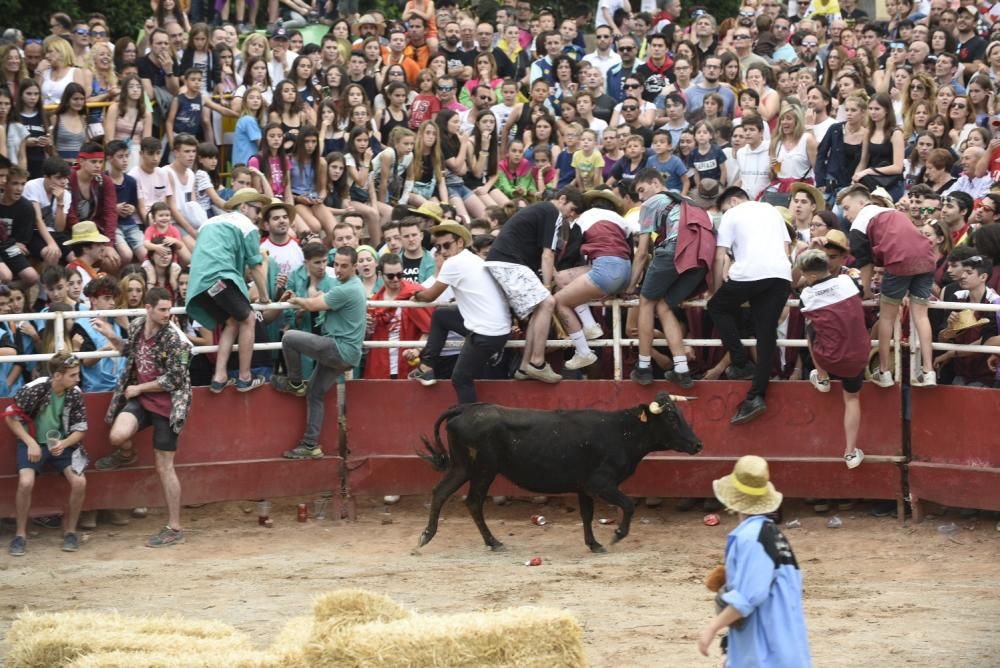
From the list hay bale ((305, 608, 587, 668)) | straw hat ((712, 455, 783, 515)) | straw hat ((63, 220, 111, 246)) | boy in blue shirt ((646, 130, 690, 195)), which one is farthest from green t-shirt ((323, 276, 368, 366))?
straw hat ((712, 455, 783, 515))

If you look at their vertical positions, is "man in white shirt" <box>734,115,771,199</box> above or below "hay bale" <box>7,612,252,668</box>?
above

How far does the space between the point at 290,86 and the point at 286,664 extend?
1055cm

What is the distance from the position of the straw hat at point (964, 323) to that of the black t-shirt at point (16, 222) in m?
8.35

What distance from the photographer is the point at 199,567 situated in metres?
13.8

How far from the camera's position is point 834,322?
13836 millimetres

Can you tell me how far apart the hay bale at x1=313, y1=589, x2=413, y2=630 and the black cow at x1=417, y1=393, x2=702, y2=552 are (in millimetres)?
4297

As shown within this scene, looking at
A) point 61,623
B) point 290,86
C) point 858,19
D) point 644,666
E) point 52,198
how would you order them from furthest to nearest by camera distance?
point 858,19, point 290,86, point 52,198, point 644,666, point 61,623

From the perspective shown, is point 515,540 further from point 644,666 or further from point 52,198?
point 52,198

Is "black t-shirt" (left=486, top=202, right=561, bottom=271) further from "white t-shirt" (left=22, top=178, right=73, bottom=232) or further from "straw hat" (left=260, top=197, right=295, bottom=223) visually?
"white t-shirt" (left=22, top=178, right=73, bottom=232)

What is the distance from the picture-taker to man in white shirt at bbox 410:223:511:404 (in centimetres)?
1452

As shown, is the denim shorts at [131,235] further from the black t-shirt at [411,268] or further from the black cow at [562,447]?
the black cow at [562,447]

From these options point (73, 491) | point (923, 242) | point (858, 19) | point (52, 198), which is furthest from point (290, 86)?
point (858, 19)

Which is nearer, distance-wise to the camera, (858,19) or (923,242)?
(923,242)

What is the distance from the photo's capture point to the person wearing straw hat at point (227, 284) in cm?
1452
